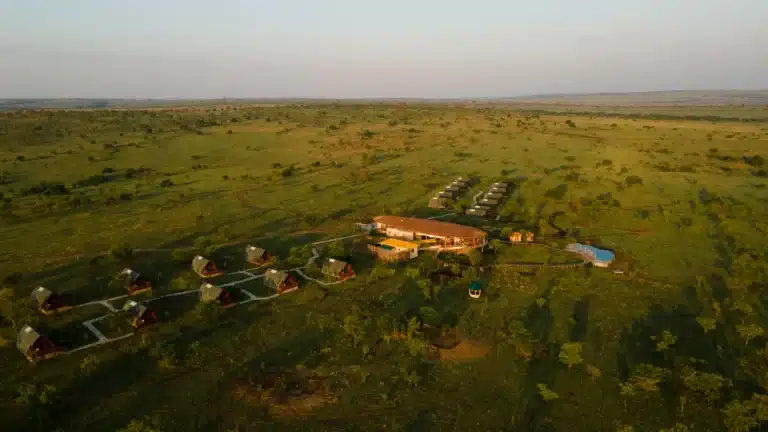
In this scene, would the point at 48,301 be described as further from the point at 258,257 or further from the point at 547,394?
the point at 547,394

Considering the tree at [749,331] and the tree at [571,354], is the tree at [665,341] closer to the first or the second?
the tree at [749,331]

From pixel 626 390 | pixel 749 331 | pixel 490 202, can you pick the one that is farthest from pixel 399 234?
pixel 749 331

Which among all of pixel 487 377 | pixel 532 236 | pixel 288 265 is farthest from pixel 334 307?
pixel 532 236

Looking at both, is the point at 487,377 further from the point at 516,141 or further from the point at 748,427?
the point at 516,141

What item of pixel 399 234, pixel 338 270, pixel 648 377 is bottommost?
pixel 648 377

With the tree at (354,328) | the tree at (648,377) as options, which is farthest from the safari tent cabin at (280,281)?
the tree at (648,377)

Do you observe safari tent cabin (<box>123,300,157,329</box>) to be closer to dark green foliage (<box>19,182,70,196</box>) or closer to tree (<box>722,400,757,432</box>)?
tree (<box>722,400,757,432</box>)
